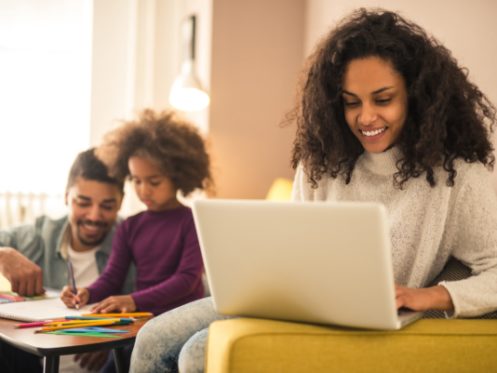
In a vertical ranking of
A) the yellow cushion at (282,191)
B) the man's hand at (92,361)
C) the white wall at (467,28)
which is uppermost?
the white wall at (467,28)

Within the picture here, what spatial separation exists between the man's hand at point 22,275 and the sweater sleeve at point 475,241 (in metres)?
1.19

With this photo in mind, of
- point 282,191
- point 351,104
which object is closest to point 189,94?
point 282,191

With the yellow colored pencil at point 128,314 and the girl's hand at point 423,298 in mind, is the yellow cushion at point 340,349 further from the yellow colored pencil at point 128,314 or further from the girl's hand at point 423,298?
the yellow colored pencil at point 128,314

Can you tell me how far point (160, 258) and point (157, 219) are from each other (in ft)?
0.44

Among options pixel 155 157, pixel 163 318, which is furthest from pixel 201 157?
pixel 163 318

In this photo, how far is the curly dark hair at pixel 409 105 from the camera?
1303 millimetres

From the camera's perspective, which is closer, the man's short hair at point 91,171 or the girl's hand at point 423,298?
the girl's hand at point 423,298

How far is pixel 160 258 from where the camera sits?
1944 millimetres

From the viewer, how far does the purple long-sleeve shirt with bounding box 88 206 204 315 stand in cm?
181

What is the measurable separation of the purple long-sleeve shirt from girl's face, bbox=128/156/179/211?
4 centimetres

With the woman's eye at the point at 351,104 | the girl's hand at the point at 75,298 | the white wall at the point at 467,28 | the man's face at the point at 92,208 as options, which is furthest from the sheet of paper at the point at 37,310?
the white wall at the point at 467,28

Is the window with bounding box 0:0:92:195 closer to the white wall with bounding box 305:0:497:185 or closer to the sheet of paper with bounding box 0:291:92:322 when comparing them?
the sheet of paper with bounding box 0:291:92:322

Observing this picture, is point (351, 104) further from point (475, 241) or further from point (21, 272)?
point (21, 272)

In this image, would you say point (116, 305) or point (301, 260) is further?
point (116, 305)
